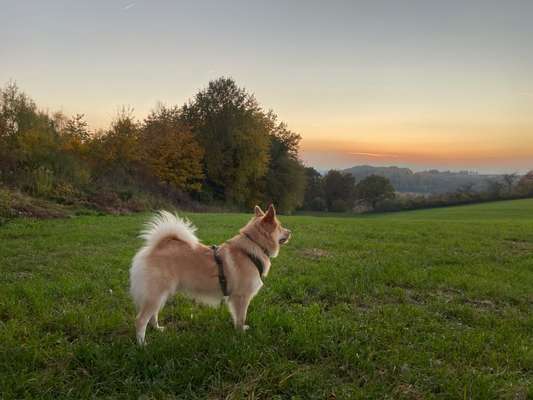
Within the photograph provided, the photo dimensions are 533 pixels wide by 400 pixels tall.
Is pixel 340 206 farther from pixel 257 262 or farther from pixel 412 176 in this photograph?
pixel 257 262

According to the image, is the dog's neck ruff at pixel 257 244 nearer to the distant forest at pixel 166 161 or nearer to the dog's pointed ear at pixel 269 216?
the dog's pointed ear at pixel 269 216

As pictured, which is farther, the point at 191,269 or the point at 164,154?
the point at 164,154

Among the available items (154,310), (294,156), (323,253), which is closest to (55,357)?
(154,310)

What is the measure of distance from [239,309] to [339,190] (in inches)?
2919

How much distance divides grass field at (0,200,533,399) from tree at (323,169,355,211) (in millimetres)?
68168

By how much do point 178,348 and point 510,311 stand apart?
483 cm

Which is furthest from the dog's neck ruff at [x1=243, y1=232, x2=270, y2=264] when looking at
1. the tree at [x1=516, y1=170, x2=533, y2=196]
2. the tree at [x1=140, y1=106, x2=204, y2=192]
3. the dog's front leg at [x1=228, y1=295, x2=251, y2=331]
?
the tree at [x1=516, y1=170, x2=533, y2=196]

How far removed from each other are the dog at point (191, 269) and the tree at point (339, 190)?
71.3m

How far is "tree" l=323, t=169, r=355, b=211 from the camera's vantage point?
74.6 m

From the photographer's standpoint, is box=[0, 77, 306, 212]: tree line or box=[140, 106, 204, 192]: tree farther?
box=[140, 106, 204, 192]: tree

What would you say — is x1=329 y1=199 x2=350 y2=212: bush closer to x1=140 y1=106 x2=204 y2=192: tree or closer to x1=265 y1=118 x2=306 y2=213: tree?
x1=265 y1=118 x2=306 y2=213: tree

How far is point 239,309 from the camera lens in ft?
13.2

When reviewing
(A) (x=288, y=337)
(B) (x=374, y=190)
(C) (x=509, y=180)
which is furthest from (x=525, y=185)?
(A) (x=288, y=337)

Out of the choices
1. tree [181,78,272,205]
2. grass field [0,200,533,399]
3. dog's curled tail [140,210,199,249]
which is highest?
tree [181,78,272,205]
